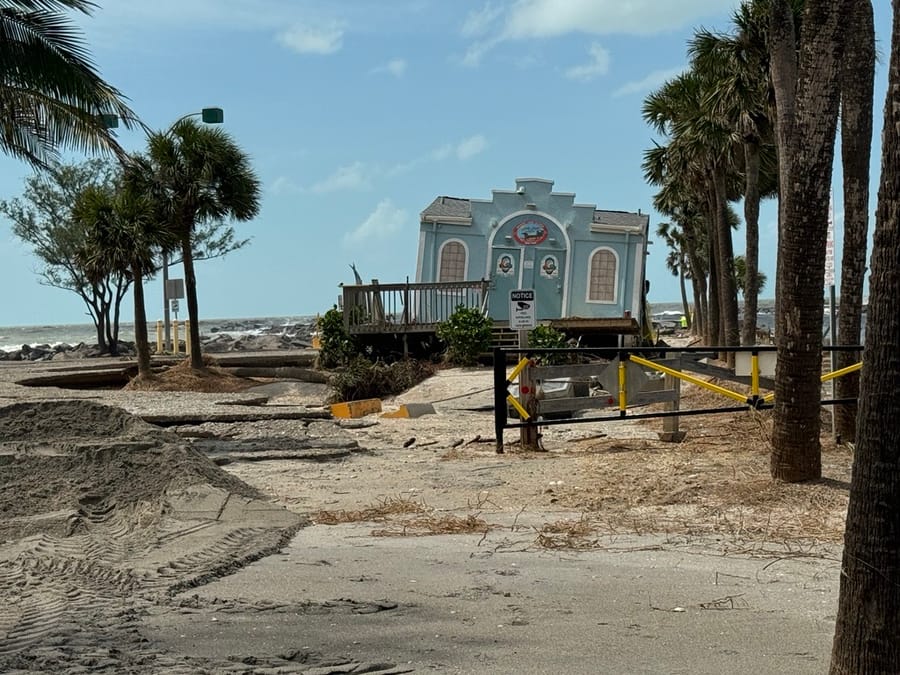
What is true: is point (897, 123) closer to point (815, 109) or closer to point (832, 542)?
point (832, 542)

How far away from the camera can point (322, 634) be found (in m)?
5.64

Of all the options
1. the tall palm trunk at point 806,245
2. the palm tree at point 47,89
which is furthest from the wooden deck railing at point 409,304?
the tall palm trunk at point 806,245

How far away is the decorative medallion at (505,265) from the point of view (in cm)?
3306

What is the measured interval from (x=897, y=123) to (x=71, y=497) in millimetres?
7666

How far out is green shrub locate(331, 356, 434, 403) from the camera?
23594mm

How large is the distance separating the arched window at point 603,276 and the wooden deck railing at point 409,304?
4.67m

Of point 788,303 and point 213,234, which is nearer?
point 788,303

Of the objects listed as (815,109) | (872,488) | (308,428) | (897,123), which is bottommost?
(308,428)

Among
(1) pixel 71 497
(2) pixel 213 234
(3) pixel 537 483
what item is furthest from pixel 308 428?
(2) pixel 213 234

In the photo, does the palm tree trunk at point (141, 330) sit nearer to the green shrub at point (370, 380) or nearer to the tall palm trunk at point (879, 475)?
the green shrub at point (370, 380)

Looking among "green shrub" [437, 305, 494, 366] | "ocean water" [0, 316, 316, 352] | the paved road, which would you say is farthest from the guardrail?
"ocean water" [0, 316, 316, 352]

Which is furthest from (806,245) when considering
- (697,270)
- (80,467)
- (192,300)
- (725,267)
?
(697,270)

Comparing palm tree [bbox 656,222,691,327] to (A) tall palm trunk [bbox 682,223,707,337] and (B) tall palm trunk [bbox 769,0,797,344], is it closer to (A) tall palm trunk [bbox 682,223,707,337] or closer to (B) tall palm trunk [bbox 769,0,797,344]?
(A) tall palm trunk [bbox 682,223,707,337]

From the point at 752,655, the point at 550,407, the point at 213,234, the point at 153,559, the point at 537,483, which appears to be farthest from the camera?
the point at 213,234
